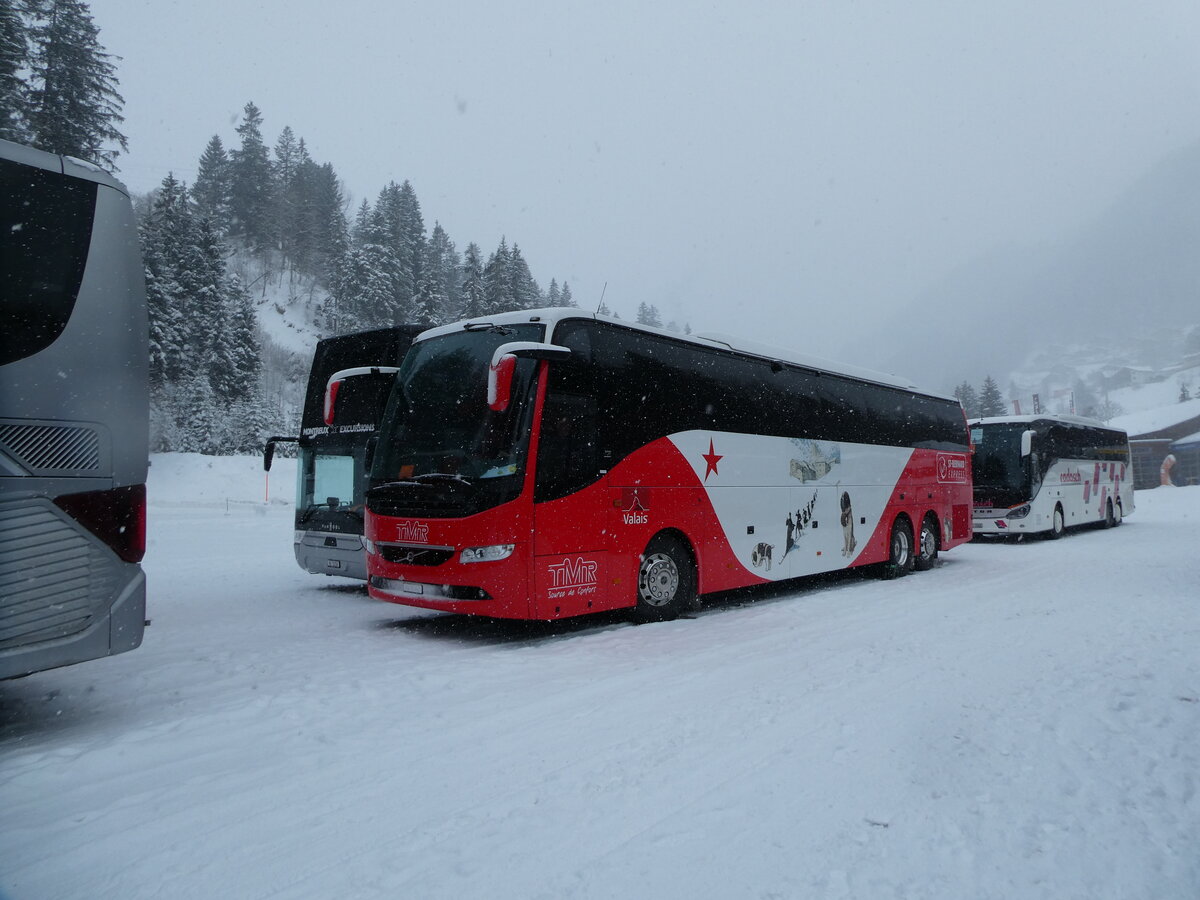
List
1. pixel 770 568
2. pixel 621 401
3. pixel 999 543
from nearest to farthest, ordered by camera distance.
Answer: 1. pixel 621 401
2. pixel 770 568
3. pixel 999 543

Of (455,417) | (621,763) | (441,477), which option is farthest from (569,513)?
(621,763)

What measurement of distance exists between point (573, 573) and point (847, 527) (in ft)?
21.4

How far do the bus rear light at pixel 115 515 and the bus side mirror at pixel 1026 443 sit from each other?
20.8 m

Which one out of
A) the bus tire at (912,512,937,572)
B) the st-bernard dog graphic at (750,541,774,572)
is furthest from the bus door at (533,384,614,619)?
the bus tire at (912,512,937,572)

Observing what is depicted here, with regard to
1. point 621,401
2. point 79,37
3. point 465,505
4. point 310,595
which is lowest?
point 310,595

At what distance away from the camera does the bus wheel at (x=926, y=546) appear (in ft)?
49.7

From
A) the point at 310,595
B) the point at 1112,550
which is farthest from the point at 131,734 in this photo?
the point at 1112,550

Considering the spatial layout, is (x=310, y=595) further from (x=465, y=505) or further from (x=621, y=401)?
(x=621, y=401)

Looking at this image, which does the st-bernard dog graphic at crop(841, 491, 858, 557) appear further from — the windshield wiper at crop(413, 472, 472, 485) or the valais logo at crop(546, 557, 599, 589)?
the windshield wiper at crop(413, 472, 472, 485)

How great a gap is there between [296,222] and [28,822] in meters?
89.0

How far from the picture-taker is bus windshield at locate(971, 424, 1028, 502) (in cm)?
2103

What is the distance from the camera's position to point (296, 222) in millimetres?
83500

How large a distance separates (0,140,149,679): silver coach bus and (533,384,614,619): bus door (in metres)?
3.56

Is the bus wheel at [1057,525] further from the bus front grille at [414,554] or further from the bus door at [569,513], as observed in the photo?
the bus front grille at [414,554]
